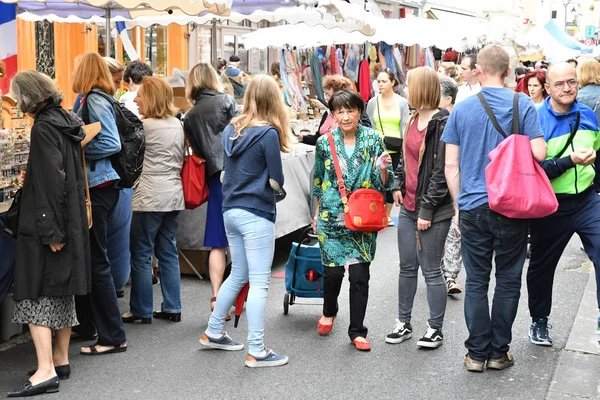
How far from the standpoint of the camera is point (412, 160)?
616cm

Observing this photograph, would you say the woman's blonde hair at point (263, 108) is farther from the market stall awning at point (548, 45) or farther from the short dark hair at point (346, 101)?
the market stall awning at point (548, 45)

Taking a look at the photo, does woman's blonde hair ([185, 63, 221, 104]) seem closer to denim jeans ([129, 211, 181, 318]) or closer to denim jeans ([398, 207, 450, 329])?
denim jeans ([129, 211, 181, 318])

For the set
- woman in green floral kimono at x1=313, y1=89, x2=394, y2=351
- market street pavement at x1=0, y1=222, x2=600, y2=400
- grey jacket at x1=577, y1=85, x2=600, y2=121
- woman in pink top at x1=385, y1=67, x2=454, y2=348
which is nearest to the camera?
market street pavement at x1=0, y1=222, x2=600, y2=400

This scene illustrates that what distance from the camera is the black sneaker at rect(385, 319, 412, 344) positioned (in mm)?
6191

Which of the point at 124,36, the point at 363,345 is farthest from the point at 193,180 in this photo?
the point at 124,36

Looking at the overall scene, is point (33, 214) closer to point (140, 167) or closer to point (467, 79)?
point (140, 167)

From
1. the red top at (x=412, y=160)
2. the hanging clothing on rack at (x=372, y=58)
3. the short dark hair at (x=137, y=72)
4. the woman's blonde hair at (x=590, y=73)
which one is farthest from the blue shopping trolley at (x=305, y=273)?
the hanging clothing on rack at (x=372, y=58)

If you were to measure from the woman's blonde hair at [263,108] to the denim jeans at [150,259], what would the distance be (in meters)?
1.34

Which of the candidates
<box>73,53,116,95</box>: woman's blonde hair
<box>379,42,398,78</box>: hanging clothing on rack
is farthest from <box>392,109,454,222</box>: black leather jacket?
<box>379,42,398,78</box>: hanging clothing on rack

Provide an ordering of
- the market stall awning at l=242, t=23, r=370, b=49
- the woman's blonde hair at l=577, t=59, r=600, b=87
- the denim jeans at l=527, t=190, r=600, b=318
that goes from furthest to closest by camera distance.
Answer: the market stall awning at l=242, t=23, r=370, b=49
the woman's blonde hair at l=577, t=59, r=600, b=87
the denim jeans at l=527, t=190, r=600, b=318

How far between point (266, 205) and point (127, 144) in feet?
3.60

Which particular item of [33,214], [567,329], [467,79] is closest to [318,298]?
[567,329]

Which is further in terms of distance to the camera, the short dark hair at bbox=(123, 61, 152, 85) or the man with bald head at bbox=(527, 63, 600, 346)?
the short dark hair at bbox=(123, 61, 152, 85)

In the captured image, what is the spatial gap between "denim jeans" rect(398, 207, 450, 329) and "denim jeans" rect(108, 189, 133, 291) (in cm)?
193
